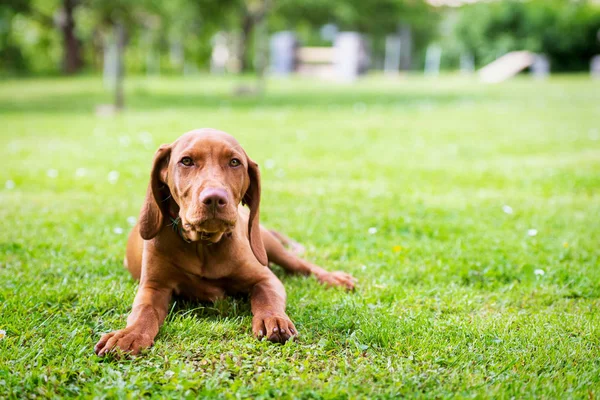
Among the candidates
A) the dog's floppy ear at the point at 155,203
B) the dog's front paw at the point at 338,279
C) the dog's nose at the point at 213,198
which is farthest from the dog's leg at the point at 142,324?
the dog's front paw at the point at 338,279

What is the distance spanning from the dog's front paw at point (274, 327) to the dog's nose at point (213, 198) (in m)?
0.70

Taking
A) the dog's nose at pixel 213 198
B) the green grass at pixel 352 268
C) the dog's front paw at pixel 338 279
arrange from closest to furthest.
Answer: the green grass at pixel 352 268
the dog's nose at pixel 213 198
the dog's front paw at pixel 338 279

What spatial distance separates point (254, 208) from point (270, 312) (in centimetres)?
67

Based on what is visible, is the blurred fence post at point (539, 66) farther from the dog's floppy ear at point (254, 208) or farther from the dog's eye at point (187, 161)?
the dog's eye at point (187, 161)

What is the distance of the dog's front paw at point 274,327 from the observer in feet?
11.1

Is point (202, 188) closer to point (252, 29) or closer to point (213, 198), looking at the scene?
point (213, 198)

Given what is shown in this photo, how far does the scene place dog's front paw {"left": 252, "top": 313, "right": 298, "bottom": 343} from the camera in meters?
3.39

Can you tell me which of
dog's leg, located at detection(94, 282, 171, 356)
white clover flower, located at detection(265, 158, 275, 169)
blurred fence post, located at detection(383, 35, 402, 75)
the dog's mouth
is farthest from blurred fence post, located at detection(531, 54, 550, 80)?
dog's leg, located at detection(94, 282, 171, 356)

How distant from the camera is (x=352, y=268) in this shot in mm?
4887

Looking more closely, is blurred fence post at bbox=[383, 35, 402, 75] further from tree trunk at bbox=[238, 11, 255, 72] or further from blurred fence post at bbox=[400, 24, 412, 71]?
tree trunk at bbox=[238, 11, 255, 72]

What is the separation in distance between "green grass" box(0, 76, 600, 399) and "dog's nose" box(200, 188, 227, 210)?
73cm

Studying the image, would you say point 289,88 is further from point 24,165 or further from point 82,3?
point 24,165

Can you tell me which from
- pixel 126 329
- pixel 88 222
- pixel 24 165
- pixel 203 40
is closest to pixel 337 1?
pixel 203 40

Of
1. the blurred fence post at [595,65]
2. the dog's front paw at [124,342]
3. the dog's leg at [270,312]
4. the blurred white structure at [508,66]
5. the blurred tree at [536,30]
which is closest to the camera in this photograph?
the dog's front paw at [124,342]
